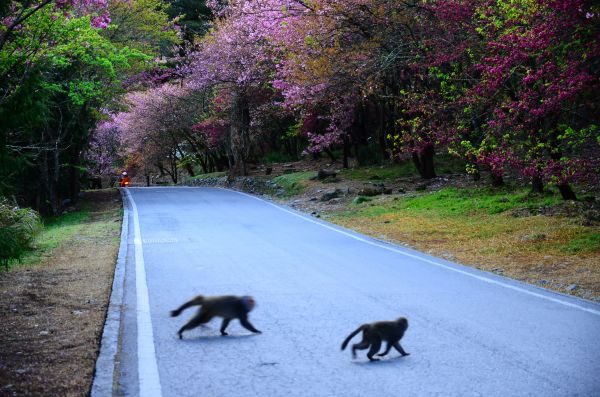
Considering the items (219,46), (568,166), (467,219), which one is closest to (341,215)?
(467,219)

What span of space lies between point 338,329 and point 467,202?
13.9 metres

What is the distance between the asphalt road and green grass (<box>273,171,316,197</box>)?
50.2 ft

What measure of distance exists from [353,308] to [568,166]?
657 centimetres

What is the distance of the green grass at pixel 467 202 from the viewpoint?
59.8 ft

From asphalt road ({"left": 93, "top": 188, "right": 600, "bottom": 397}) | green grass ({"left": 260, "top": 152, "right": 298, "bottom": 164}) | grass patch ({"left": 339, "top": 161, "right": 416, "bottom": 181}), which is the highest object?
green grass ({"left": 260, "top": 152, "right": 298, "bottom": 164})

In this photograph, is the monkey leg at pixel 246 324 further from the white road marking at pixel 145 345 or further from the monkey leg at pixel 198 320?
the white road marking at pixel 145 345

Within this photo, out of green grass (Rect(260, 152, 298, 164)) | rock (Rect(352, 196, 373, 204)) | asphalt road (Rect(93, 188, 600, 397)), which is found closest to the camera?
asphalt road (Rect(93, 188, 600, 397))

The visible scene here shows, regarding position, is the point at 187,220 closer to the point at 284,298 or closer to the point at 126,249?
the point at 126,249

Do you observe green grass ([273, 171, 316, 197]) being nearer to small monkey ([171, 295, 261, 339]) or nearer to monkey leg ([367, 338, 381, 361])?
small monkey ([171, 295, 261, 339])

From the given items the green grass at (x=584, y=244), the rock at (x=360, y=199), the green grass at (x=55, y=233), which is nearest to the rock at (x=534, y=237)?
the green grass at (x=584, y=244)

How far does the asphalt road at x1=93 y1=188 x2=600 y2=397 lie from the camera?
5223mm

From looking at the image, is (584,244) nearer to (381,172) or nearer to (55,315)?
(55,315)

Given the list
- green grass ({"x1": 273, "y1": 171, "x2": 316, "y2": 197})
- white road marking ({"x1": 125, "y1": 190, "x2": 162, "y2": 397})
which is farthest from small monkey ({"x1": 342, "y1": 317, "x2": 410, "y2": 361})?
green grass ({"x1": 273, "y1": 171, "x2": 316, "y2": 197})

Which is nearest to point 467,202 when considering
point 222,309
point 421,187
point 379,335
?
point 421,187
